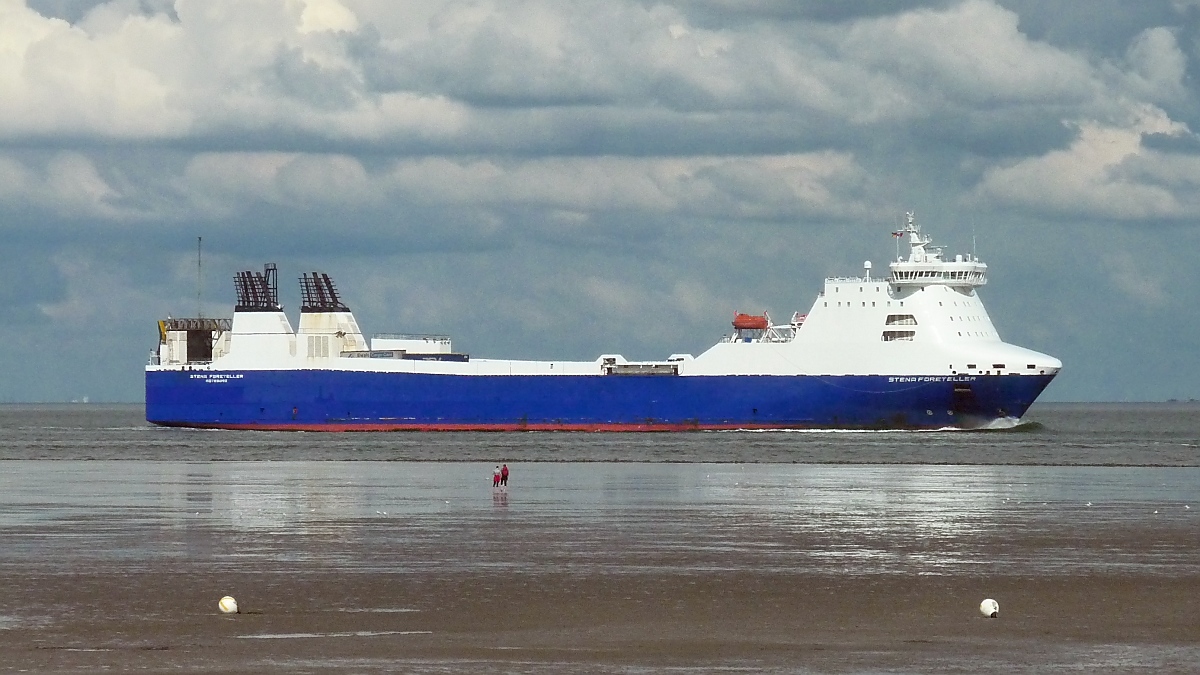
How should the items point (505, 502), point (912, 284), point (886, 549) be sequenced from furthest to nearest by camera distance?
point (912, 284) < point (505, 502) < point (886, 549)

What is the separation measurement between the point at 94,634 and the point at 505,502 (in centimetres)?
1763

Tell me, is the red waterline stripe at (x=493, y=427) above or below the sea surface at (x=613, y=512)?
above

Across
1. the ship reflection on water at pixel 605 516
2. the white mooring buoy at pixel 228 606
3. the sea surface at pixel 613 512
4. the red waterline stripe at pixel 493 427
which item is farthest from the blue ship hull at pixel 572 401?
the white mooring buoy at pixel 228 606

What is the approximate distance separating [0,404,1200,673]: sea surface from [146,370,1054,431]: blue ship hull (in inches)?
436

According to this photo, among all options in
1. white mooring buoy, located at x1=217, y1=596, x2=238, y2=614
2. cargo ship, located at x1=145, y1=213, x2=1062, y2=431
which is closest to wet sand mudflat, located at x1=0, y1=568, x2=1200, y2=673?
white mooring buoy, located at x1=217, y1=596, x2=238, y2=614

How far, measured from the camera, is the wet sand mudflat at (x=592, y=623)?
567 inches

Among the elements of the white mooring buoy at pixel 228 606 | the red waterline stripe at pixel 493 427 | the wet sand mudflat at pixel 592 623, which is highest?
the red waterline stripe at pixel 493 427

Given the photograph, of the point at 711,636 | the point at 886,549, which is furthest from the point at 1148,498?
the point at 711,636

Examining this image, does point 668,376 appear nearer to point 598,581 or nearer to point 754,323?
point 754,323

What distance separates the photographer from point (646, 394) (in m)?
74.6

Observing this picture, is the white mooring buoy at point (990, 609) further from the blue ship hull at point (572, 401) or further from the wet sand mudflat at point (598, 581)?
the blue ship hull at point (572, 401)

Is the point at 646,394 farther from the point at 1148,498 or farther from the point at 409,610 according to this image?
the point at 409,610

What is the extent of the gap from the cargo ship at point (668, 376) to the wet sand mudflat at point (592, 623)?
5076cm

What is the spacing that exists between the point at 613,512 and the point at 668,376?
4315 cm
